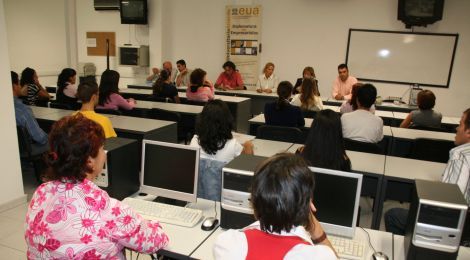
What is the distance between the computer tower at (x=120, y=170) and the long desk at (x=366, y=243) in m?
0.71

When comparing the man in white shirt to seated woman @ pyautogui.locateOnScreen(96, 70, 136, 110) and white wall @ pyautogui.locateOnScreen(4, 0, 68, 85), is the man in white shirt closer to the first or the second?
seated woman @ pyautogui.locateOnScreen(96, 70, 136, 110)

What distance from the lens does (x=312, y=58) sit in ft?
24.9

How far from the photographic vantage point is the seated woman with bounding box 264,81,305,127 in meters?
4.05

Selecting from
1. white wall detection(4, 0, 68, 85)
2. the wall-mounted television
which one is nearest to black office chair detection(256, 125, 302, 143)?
the wall-mounted television

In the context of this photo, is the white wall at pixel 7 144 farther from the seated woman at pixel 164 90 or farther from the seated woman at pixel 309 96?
the seated woman at pixel 309 96

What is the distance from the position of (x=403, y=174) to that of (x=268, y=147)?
1162 mm

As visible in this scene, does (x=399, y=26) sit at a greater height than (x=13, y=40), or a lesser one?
greater

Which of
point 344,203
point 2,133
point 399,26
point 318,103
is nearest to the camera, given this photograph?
point 344,203

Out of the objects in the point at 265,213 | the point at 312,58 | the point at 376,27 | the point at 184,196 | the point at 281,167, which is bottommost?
the point at 184,196

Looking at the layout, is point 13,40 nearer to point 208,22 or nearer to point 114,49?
point 114,49

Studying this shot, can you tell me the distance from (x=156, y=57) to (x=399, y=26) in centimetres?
531

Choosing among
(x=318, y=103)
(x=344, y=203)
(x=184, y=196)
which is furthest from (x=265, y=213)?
(x=318, y=103)

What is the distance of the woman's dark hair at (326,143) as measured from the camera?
7.23 feet

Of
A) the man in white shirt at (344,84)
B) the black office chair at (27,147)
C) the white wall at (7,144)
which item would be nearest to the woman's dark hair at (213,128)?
the white wall at (7,144)
